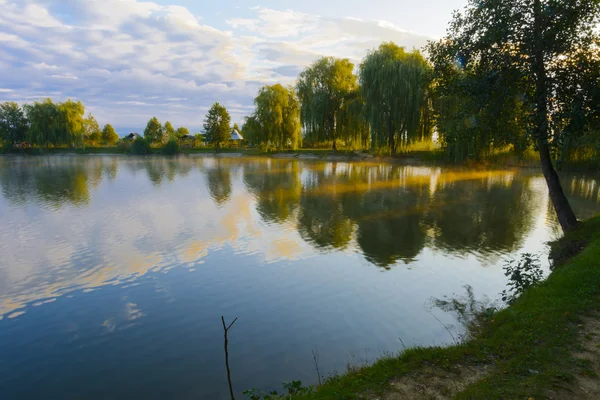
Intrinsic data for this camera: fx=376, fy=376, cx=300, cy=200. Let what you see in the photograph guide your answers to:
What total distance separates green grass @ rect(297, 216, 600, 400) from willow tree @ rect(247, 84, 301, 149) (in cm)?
5198

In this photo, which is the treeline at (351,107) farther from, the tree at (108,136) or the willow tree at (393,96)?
the tree at (108,136)

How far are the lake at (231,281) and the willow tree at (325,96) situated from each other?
30.7 metres

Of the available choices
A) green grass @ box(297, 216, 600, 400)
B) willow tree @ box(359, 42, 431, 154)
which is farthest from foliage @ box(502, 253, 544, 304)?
willow tree @ box(359, 42, 431, 154)

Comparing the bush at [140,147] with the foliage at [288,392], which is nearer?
the foliage at [288,392]

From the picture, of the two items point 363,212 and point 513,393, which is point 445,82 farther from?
point 513,393

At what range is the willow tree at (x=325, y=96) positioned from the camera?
4988 centimetres

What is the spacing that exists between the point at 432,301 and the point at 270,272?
4.26 m

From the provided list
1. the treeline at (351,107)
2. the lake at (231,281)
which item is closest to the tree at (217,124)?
the treeline at (351,107)

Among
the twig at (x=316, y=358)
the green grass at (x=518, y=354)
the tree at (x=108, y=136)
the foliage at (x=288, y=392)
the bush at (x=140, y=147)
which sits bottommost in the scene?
the twig at (x=316, y=358)

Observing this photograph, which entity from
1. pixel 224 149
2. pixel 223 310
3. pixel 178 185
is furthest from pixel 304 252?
pixel 224 149

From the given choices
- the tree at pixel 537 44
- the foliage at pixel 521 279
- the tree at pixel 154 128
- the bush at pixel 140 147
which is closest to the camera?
the foliage at pixel 521 279

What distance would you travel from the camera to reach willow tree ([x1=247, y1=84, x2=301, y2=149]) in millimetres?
56406

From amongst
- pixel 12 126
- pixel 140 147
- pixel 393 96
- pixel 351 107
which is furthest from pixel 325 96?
pixel 12 126

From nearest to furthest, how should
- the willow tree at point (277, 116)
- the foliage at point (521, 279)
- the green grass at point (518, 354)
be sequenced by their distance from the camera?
the green grass at point (518, 354) < the foliage at point (521, 279) < the willow tree at point (277, 116)
